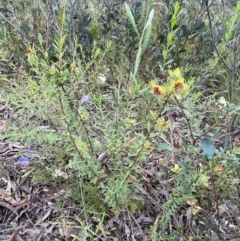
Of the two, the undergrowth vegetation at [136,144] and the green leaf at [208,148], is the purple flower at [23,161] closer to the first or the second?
the undergrowth vegetation at [136,144]

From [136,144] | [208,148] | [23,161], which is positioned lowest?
[23,161]

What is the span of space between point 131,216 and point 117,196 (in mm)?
158

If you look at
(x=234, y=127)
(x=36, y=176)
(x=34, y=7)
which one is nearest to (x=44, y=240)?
(x=36, y=176)

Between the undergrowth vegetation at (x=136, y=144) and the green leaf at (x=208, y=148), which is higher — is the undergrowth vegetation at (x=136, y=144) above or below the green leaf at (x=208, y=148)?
below

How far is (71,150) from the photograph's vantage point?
151 cm

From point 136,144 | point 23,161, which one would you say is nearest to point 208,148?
point 136,144

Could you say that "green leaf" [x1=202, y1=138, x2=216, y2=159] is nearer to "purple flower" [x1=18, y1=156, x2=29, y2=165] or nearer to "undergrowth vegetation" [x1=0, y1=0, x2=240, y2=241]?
"undergrowth vegetation" [x1=0, y1=0, x2=240, y2=241]

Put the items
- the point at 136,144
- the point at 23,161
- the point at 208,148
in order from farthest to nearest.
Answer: the point at 23,161 → the point at 136,144 → the point at 208,148

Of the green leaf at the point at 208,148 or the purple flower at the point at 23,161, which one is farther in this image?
the purple flower at the point at 23,161

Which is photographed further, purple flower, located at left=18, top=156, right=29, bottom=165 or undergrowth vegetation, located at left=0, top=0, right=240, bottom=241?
purple flower, located at left=18, top=156, right=29, bottom=165

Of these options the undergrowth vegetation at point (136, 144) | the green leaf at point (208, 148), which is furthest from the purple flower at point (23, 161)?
the green leaf at point (208, 148)

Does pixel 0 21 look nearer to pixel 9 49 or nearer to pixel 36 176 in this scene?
pixel 9 49

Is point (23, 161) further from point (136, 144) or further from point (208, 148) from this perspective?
point (208, 148)

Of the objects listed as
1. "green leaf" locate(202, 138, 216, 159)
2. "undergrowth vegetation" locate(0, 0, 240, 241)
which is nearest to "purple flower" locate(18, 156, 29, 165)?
"undergrowth vegetation" locate(0, 0, 240, 241)
